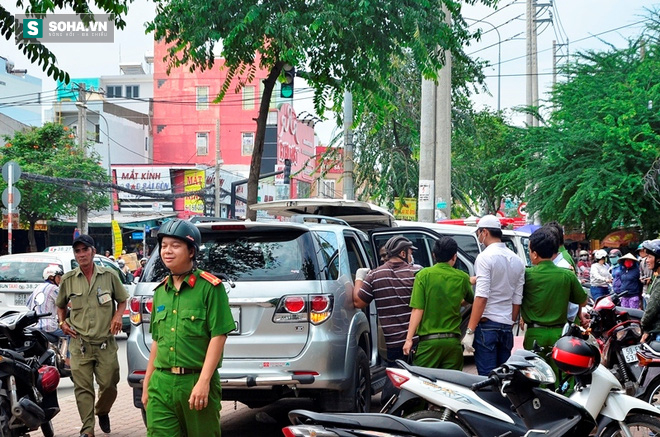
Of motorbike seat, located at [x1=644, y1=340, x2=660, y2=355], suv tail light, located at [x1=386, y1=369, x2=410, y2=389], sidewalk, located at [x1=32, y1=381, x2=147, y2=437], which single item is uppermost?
suv tail light, located at [x1=386, y1=369, x2=410, y2=389]

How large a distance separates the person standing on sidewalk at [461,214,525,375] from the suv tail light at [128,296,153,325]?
8.35 ft

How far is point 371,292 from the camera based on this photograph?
7773mm

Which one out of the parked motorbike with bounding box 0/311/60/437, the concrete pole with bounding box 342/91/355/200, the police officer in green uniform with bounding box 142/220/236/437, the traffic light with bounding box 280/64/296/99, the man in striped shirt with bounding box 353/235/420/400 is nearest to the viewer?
the police officer in green uniform with bounding box 142/220/236/437

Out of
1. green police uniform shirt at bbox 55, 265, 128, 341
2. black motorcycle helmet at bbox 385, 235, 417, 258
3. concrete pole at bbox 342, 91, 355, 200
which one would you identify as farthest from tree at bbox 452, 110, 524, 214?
green police uniform shirt at bbox 55, 265, 128, 341

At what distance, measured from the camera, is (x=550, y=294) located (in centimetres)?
739

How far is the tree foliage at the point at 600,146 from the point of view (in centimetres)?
2420

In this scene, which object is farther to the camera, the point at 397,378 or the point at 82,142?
the point at 82,142

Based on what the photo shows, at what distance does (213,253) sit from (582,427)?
11.0 ft

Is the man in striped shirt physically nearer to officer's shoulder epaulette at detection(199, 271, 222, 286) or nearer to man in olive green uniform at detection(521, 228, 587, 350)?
man in olive green uniform at detection(521, 228, 587, 350)

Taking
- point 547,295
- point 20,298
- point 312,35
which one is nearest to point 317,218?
point 547,295

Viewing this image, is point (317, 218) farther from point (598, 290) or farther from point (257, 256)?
point (598, 290)

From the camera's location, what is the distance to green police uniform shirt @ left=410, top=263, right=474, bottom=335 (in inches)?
282

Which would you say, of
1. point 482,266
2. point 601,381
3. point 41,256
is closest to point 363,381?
point 482,266

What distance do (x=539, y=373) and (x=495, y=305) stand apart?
226 cm
